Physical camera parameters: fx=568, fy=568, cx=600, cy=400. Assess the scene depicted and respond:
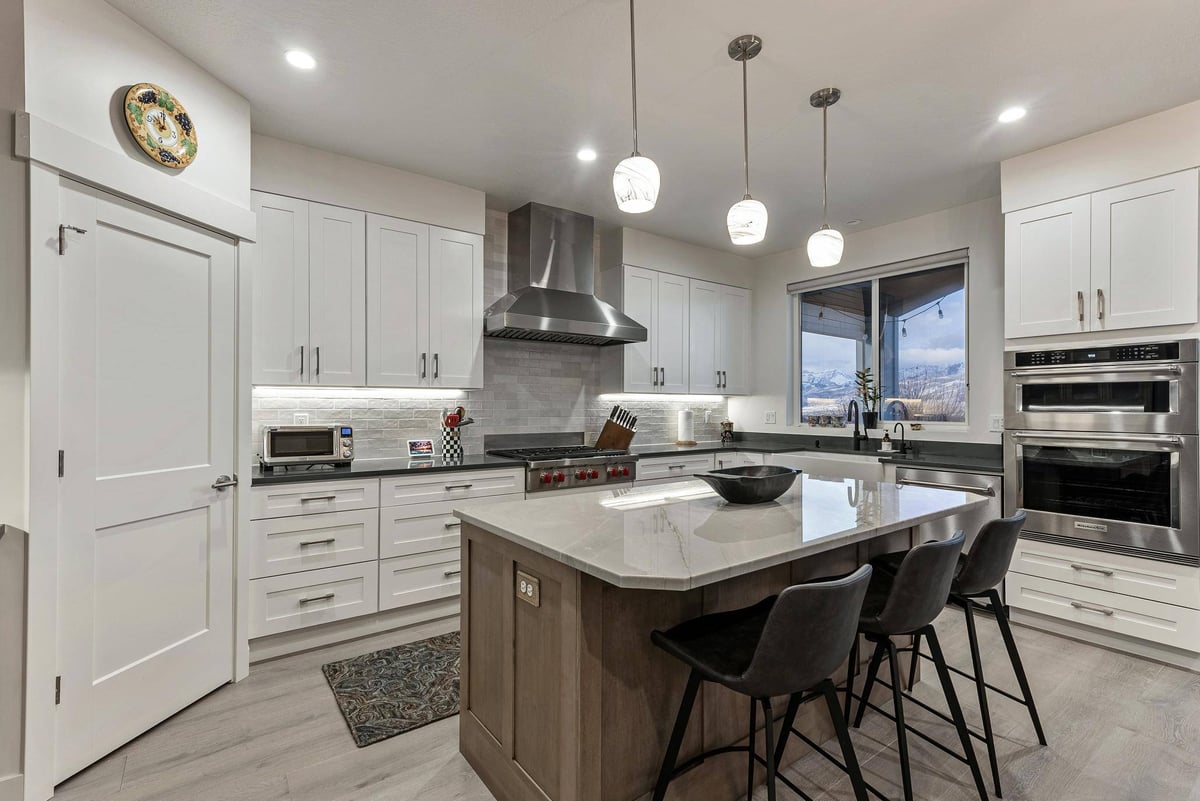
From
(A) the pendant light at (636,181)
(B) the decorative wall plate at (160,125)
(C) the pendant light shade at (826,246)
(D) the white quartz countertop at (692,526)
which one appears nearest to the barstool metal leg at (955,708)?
(D) the white quartz countertop at (692,526)

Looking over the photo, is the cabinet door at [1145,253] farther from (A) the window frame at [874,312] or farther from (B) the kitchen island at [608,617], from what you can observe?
(B) the kitchen island at [608,617]

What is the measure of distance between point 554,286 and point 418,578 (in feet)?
7.28

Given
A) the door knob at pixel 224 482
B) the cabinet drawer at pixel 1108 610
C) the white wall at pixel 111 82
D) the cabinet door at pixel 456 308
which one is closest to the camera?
the white wall at pixel 111 82

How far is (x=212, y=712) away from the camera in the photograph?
2.39m

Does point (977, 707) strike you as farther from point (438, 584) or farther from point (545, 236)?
point (545, 236)

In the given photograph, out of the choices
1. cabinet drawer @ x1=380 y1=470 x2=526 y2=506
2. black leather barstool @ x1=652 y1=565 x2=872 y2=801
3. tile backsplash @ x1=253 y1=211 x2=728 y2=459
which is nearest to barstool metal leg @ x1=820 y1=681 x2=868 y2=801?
black leather barstool @ x1=652 y1=565 x2=872 y2=801

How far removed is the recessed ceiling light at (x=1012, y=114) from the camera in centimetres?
280

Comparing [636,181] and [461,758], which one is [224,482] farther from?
[636,181]

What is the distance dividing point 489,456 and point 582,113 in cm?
222

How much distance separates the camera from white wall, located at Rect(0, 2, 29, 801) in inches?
70.3

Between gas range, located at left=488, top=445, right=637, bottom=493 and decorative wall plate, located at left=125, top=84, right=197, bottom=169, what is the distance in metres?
2.31

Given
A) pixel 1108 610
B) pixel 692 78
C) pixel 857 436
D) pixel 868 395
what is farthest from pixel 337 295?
pixel 1108 610

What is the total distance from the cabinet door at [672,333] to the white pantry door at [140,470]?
124 inches


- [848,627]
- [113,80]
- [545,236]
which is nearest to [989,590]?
[848,627]
